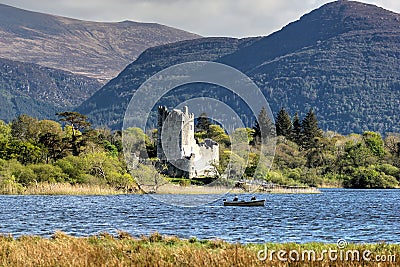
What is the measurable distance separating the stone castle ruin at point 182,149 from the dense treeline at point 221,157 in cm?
219

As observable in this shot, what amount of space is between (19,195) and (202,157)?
104ft

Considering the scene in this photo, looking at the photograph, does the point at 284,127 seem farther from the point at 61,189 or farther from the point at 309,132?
the point at 61,189

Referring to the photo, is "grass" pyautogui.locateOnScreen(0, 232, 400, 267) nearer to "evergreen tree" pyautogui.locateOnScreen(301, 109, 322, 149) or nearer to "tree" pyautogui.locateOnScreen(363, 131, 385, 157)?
"tree" pyautogui.locateOnScreen(363, 131, 385, 157)

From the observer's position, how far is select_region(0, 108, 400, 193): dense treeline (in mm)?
84000

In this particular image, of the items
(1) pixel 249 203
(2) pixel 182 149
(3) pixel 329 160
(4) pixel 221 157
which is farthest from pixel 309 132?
(1) pixel 249 203

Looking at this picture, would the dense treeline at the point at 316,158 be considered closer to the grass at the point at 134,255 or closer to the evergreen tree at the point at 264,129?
the evergreen tree at the point at 264,129

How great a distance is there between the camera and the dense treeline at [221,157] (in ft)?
276

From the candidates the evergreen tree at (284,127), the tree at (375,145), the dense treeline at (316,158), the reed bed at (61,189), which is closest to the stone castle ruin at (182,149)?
the dense treeline at (316,158)

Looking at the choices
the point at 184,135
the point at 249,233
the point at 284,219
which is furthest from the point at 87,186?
the point at 249,233

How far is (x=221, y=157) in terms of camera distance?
10662cm

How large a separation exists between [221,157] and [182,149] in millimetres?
6593

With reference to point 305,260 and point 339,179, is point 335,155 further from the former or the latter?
point 305,260

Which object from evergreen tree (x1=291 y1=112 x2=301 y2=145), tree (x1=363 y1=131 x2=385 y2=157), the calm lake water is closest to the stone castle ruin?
tree (x1=363 y1=131 x2=385 y2=157)

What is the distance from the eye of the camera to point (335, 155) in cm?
13212
